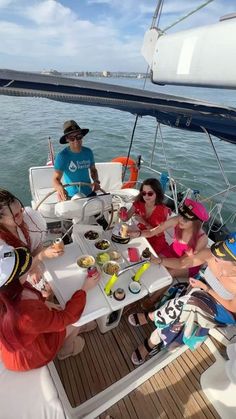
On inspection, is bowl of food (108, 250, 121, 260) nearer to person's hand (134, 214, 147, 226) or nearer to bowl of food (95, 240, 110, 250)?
bowl of food (95, 240, 110, 250)

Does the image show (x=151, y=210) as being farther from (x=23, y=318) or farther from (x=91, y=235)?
(x=23, y=318)

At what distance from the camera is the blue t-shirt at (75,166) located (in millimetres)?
3387

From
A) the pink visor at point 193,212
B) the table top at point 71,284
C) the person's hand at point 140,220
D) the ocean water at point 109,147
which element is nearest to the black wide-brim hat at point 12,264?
the table top at point 71,284

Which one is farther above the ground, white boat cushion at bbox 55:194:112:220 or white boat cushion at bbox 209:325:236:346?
white boat cushion at bbox 55:194:112:220

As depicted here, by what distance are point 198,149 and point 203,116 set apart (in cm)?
923

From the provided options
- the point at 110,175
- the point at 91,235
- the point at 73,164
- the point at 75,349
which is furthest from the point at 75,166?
the point at 75,349

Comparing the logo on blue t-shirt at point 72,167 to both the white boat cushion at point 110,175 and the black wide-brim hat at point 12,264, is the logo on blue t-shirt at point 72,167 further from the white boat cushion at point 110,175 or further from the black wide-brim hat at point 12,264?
the black wide-brim hat at point 12,264

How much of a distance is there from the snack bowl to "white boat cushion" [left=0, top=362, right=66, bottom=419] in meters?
0.76

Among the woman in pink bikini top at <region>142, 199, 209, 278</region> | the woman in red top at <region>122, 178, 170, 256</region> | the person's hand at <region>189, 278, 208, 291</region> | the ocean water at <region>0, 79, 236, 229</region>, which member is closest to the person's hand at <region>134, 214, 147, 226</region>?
the woman in red top at <region>122, 178, 170, 256</region>

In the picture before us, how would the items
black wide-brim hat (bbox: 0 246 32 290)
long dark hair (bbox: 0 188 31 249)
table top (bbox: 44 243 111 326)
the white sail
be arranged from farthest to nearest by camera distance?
long dark hair (bbox: 0 188 31 249), table top (bbox: 44 243 111 326), black wide-brim hat (bbox: 0 246 32 290), the white sail

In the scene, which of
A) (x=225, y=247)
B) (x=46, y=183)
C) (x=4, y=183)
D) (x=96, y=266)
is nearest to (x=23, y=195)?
(x=4, y=183)

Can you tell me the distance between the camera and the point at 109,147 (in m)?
10.4

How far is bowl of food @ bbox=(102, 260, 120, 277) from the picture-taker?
6.16 feet

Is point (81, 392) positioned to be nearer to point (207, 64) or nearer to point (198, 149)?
point (207, 64)
